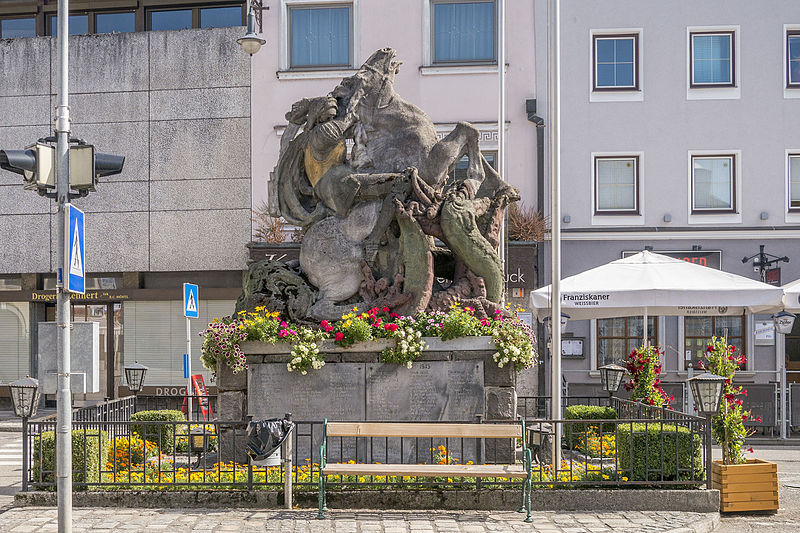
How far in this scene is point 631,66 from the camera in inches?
928

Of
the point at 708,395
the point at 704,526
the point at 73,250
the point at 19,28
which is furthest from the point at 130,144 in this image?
the point at 704,526

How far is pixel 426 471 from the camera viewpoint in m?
9.27

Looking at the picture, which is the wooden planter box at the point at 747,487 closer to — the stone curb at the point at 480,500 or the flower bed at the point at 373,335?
the stone curb at the point at 480,500

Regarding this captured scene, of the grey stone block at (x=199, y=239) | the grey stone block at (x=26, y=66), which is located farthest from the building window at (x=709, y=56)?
the grey stone block at (x=26, y=66)

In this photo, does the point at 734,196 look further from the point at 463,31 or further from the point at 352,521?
the point at 352,521

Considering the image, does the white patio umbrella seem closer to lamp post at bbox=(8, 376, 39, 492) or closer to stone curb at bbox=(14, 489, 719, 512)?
stone curb at bbox=(14, 489, 719, 512)

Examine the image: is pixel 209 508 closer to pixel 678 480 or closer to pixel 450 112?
pixel 678 480

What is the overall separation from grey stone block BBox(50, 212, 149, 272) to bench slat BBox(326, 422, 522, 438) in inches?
635

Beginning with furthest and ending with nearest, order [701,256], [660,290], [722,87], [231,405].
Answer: [722,87] → [701,256] → [660,290] → [231,405]

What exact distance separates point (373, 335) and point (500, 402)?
63.2 inches

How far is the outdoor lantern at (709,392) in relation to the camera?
9.99 m

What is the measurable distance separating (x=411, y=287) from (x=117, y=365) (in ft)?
49.8

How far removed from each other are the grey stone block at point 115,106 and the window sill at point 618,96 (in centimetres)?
1078

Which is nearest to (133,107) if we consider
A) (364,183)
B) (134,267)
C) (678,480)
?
(134,267)
